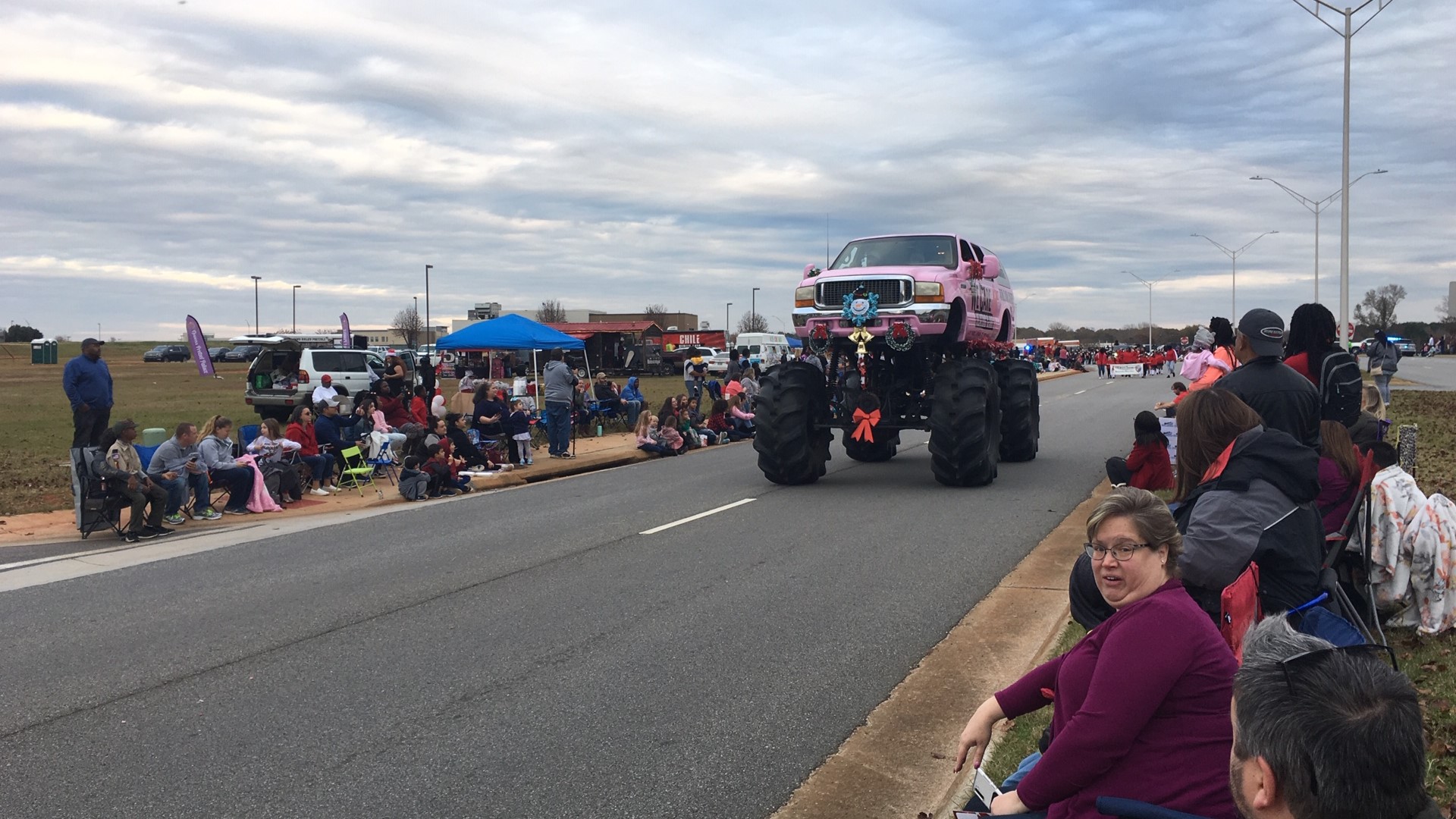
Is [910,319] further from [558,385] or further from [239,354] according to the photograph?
[239,354]

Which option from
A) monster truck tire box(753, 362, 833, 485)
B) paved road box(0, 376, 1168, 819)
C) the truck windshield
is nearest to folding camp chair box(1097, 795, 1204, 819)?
paved road box(0, 376, 1168, 819)

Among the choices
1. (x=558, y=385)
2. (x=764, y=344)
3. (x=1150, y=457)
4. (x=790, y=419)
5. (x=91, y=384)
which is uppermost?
(x=764, y=344)

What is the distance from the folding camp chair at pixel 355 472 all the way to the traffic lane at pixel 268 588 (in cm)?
220

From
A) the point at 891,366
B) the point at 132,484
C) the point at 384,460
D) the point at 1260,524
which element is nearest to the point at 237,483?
the point at 132,484

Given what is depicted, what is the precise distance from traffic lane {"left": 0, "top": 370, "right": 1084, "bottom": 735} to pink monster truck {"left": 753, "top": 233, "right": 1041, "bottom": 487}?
1.11 metres

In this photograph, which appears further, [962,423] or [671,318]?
[671,318]

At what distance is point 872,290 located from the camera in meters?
13.8

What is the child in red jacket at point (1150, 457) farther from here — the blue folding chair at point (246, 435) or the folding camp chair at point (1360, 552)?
the blue folding chair at point (246, 435)

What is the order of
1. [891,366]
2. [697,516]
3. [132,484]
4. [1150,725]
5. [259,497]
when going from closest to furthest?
1. [1150,725]
2. [132,484]
3. [697,516]
4. [259,497]
5. [891,366]

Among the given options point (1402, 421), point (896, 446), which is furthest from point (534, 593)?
point (1402, 421)

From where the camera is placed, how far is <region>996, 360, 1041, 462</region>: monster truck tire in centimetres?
1684

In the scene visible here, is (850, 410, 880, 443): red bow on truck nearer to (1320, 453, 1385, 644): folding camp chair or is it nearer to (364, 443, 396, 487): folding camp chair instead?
(364, 443, 396, 487): folding camp chair

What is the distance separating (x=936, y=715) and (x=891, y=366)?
9281mm

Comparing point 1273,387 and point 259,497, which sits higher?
point 1273,387
